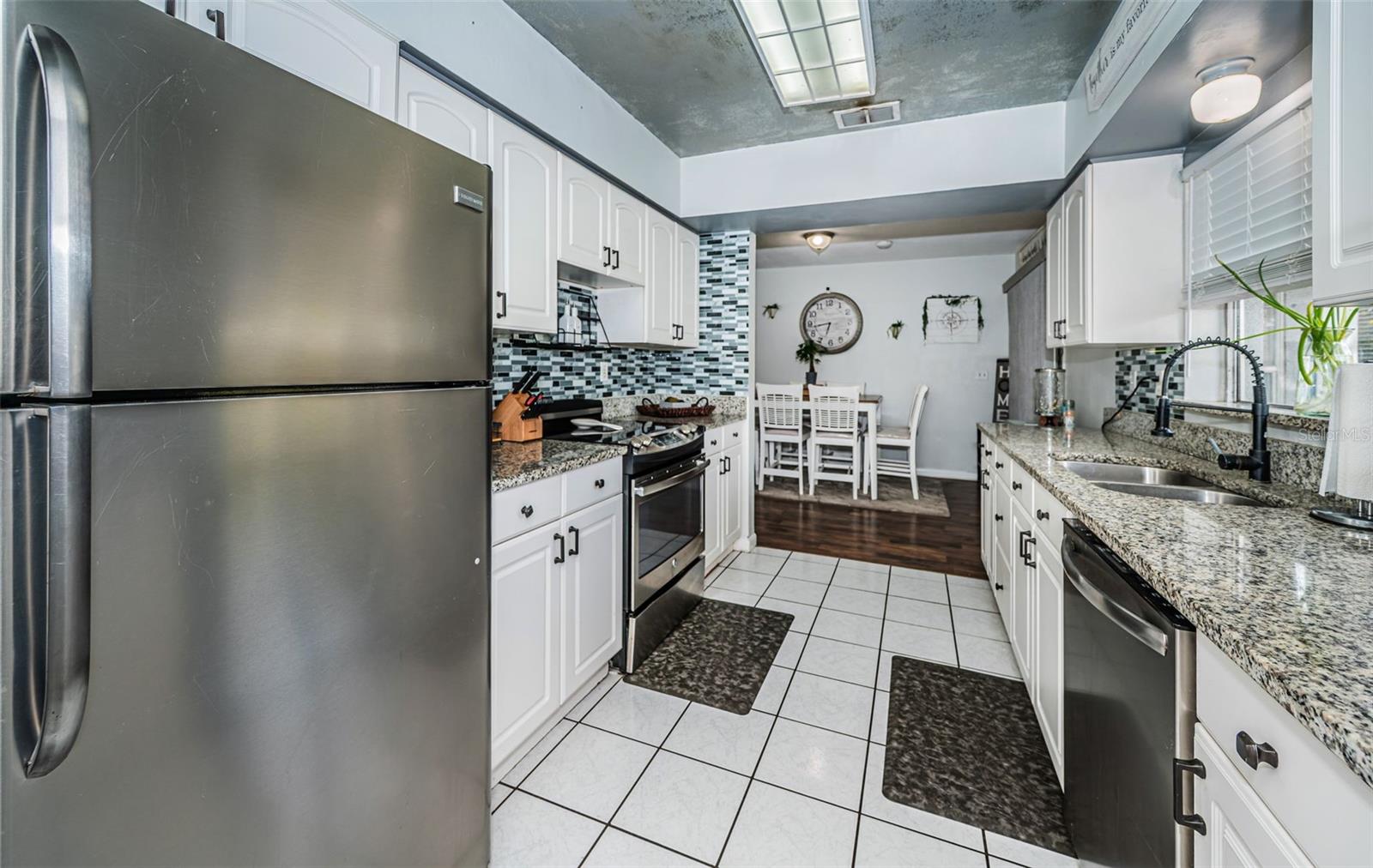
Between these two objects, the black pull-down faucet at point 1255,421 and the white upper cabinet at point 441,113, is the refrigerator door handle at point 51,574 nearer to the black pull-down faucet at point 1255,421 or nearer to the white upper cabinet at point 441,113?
the white upper cabinet at point 441,113

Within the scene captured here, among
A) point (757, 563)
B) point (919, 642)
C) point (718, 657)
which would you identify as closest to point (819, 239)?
point (757, 563)

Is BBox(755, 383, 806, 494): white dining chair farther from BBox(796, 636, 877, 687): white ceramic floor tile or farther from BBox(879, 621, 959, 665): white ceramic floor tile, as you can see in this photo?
BBox(796, 636, 877, 687): white ceramic floor tile

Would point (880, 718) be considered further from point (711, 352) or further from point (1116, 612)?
point (711, 352)

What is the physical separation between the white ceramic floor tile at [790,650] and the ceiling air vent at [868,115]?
2513 millimetres

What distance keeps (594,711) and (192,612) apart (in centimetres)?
142

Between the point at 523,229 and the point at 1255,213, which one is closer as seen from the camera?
the point at 1255,213

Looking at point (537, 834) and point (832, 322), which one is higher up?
point (832, 322)

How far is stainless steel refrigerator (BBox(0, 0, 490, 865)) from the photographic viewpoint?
0.57 meters

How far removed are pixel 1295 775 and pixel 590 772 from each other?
1510mm

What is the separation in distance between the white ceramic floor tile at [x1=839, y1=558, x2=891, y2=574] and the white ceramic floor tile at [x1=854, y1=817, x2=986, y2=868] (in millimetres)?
1876

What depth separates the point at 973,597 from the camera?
2799 millimetres

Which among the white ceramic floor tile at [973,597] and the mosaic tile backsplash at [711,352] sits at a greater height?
the mosaic tile backsplash at [711,352]

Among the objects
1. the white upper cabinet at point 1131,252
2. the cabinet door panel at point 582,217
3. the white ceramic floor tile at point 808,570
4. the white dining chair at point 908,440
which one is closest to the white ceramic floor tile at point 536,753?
the white ceramic floor tile at point 808,570

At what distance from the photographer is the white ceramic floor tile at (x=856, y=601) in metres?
2.64
